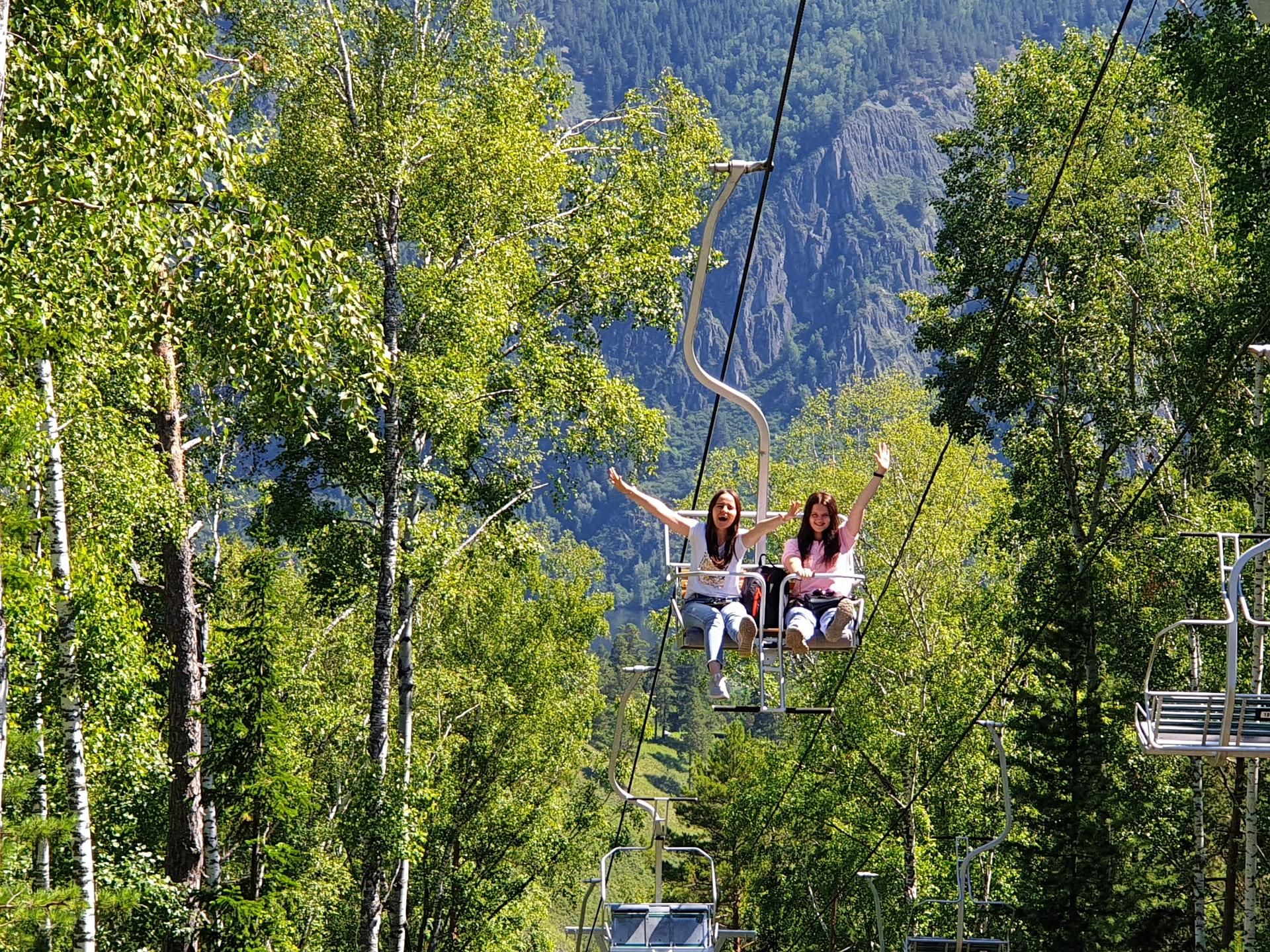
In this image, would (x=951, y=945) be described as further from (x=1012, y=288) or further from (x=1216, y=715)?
(x=1012, y=288)

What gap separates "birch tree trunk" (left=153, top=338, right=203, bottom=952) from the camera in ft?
58.5

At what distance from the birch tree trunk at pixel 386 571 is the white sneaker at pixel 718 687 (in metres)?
9.23

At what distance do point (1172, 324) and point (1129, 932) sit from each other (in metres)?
10.2

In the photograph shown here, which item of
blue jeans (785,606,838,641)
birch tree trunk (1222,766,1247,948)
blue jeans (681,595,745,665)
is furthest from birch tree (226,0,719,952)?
birch tree trunk (1222,766,1247,948)

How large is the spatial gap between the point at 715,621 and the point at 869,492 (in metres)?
1.48

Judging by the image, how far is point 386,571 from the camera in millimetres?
20312

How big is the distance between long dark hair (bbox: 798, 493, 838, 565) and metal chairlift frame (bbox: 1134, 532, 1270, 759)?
259cm

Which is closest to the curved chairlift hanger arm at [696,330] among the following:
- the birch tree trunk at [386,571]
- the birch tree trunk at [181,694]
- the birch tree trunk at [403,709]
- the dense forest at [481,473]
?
the dense forest at [481,473]

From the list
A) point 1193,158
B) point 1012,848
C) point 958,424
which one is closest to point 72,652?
point 1012,848

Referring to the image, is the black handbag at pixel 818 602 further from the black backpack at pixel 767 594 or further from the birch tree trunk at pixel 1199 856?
the birch tree trunk at pixel 1199 856

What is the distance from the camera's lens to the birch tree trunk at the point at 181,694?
703 inches

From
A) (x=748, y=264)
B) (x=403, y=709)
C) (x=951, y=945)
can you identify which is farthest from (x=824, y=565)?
(x=403, y=709)

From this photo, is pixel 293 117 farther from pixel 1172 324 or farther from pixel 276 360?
pixel 1172 324

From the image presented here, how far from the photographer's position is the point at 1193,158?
30.2m
